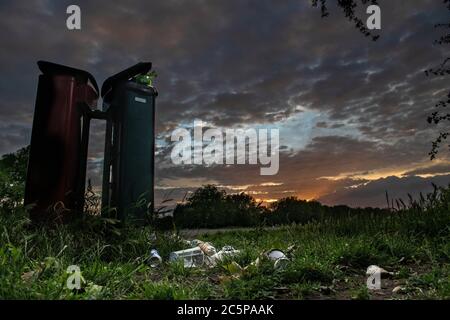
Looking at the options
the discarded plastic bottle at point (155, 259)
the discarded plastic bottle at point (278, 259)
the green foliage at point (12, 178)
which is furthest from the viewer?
the green foliage at point (12, 178)

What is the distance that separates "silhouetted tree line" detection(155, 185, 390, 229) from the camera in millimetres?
10789

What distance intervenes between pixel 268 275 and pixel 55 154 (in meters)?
3.92

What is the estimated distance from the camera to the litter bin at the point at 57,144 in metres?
5.89

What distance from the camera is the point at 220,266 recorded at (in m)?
3.90

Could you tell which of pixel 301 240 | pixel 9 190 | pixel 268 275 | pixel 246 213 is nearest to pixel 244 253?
pixel 268 275

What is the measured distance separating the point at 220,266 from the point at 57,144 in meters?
3.34

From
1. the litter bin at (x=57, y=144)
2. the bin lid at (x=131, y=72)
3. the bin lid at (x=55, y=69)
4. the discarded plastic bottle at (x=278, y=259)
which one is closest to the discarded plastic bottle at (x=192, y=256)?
the discarded plastic bottle at (x=278, y=259)

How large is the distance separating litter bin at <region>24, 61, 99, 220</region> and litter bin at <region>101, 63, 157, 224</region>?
39cm

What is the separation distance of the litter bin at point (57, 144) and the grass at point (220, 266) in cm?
63

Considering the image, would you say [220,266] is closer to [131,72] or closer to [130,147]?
[130,147]

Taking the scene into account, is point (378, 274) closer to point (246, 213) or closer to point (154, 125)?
point (154, 125)

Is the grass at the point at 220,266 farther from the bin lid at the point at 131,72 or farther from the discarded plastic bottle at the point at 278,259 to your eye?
the bin lid at the point at 131,72
